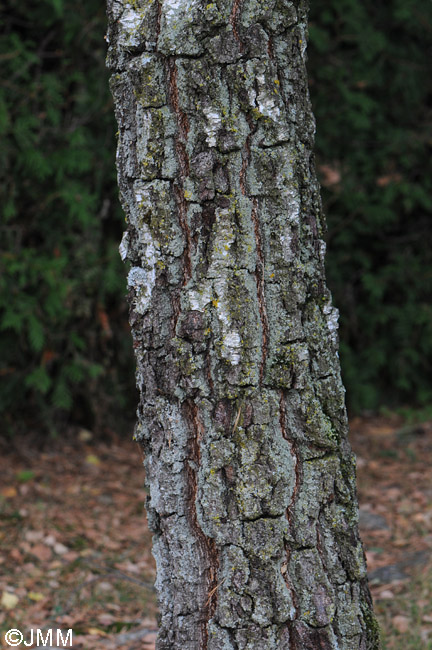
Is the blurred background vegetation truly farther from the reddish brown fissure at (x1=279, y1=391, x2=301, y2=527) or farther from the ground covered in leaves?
the reddish brown fissure at (x1=279, y1=391, x2=301, y2=527)

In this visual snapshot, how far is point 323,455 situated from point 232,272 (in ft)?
1.70

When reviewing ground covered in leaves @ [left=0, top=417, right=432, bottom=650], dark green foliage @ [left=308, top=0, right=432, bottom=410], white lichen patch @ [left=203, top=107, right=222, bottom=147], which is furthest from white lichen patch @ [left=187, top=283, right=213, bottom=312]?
dark green foliage @ [left=308, top=0, right=432, bottom=410]

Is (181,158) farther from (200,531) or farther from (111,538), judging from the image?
(111,538)

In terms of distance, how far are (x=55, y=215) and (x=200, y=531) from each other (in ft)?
9.82

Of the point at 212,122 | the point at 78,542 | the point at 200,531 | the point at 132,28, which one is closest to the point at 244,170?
the point at 212,122

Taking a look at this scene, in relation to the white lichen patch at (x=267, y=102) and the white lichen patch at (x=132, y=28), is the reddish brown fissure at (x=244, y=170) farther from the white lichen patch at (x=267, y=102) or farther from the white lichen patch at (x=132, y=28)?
the white lichen patch at (x=132, y=28)

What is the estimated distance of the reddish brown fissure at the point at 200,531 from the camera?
165 centimetres

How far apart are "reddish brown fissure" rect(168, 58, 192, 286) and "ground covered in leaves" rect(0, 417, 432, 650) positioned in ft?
5.15

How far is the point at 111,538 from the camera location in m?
3.46

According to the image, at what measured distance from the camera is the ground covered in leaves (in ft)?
8.45

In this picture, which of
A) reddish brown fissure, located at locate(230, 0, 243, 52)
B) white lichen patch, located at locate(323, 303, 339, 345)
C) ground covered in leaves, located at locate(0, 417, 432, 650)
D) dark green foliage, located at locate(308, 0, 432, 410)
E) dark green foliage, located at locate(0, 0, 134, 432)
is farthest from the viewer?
dark green foliage, located at locate(308, 0, 432, 410)

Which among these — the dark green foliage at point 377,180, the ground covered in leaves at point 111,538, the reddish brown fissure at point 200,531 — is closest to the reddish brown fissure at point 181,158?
the reddish brown fissure at point 200,531

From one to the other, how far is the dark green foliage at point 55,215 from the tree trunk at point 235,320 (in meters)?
2.43

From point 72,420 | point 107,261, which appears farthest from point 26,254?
point 72,420
